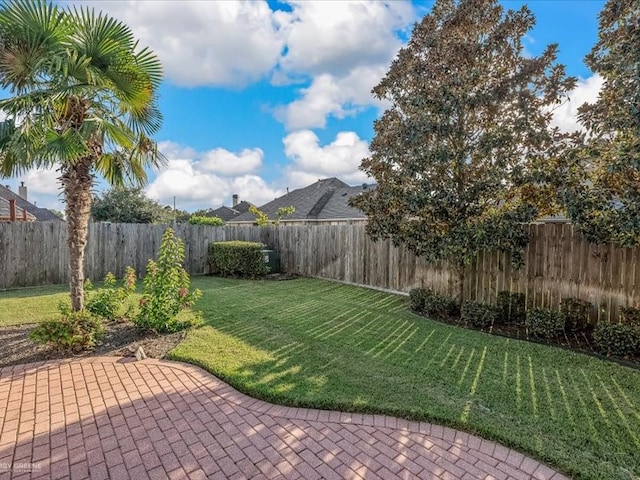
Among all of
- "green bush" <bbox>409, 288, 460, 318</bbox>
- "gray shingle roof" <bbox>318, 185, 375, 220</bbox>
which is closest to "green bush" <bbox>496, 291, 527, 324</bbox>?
"green bush" <bbox>409, 288, 460, 318</bbox>

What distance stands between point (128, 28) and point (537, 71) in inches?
263

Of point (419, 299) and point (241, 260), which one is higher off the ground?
point (241, 260)

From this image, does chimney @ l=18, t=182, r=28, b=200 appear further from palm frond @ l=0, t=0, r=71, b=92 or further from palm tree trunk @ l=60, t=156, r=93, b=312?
palm tree trunk @ l=60, t=156, r=93, b=312

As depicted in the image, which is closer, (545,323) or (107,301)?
(545,323)

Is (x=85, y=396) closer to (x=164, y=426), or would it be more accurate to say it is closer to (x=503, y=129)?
(x=164, y=426)

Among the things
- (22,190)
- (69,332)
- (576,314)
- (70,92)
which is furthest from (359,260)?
(22,190)

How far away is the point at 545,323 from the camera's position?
535cm

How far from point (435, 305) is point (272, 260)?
23.8 ft

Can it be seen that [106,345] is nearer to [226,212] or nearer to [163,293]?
[163,293]

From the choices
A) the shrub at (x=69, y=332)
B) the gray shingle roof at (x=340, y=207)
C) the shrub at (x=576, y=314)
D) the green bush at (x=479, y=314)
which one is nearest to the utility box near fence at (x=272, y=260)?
the gray shingle roof at (x=340, y=207)

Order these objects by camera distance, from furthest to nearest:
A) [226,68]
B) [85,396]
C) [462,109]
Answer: [226,68] → [462,109] → [85,396]

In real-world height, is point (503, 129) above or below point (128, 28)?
below

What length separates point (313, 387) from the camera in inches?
145

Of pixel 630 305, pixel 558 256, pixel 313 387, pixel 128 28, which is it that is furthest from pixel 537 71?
pixel 128 28
